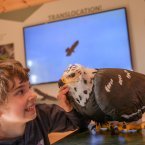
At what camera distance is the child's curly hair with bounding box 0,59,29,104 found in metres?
0.83

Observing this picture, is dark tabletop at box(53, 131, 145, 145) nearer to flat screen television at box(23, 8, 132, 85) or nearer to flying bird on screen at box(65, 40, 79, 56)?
flat screen television at box(23, 8, 132, 85)

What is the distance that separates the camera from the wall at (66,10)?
2.22 m

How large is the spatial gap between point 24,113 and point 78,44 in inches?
62.5

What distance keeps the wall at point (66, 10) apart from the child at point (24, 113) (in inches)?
54.8

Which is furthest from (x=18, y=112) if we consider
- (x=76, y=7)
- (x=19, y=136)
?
(x=76, y=7)

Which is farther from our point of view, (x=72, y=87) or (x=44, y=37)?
(x=44, y=37)

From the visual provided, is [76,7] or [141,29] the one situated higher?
[76,7]

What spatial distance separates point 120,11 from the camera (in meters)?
2.24

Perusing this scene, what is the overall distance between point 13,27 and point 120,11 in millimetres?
1053

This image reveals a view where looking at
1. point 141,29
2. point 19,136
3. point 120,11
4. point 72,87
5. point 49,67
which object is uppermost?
point 120,11

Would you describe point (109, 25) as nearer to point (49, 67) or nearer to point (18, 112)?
point (49, 67)

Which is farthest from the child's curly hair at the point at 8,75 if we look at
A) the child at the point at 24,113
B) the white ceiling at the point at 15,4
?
the white ceiling at the point at 15,4

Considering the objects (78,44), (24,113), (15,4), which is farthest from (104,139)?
(15,4)

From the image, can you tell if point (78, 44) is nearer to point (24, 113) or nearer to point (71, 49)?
point (71, 49)
